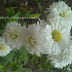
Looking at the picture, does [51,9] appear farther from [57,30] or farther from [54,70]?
[54,70]

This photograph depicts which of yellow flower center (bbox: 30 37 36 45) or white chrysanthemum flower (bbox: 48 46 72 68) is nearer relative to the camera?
yellow flower center (bbox: 30 37 36 45)

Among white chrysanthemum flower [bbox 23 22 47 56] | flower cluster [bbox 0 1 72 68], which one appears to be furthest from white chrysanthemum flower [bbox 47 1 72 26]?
white chrysanthemum flower [bbox 23 22 47 56]

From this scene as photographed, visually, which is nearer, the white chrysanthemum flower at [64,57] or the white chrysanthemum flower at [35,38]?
the white chrysanthemum flower at [35,38]

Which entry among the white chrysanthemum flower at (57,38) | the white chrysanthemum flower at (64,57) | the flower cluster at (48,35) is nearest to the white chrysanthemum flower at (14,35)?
the flower cluster at (48,35)

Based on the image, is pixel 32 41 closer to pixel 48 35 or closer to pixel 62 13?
pixel 48 35

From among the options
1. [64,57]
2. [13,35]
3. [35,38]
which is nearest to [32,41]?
[35,38]

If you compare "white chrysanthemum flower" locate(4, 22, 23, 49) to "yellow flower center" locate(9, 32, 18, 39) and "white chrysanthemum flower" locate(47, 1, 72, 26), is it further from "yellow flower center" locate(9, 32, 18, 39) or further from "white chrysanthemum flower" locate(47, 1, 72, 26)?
"white chrysanthemum flower" locate(47, 1, 72, 26)

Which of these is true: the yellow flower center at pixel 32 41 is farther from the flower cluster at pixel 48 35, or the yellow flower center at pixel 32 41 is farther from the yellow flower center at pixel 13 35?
the yellow flower center at pixel 13 35

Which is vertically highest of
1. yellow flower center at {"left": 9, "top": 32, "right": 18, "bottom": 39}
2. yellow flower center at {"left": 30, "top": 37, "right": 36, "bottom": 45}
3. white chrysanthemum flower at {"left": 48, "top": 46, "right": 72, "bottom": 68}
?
yellow flower center at {"left": 9, "top": 32, "right": 18, "bottom": 39}
